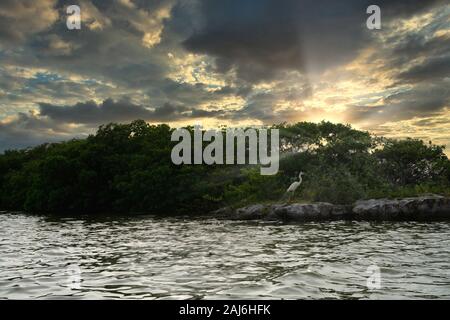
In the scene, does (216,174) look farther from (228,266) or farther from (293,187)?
(228,266)

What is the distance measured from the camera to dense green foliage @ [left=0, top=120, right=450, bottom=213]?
123 feet

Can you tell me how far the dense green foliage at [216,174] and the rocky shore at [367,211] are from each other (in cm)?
217

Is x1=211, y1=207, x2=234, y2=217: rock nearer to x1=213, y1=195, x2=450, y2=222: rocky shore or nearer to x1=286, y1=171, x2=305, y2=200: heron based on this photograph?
x1=213, y1=195, x2=450, y2=222: rocky shore

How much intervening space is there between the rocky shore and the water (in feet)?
32.5

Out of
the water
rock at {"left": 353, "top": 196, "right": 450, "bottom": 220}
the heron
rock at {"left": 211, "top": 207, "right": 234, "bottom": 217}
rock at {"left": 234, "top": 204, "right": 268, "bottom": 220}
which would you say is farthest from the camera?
rock at {"left": 211, "top": 207, "right": 234, "bottom": 217}

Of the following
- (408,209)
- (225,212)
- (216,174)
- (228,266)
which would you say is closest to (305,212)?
(408,209)

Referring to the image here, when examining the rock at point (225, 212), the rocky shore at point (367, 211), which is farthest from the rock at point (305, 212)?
the rock at point (225, 212)

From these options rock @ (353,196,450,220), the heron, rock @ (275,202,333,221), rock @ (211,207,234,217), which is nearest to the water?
rock @ (353,196,450,220)

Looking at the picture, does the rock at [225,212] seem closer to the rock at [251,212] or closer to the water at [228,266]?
the rock at [251,212]

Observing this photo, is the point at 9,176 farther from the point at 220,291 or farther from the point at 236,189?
the point at 220,291

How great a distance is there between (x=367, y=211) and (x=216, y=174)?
1813 cm

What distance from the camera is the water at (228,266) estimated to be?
A: 9.02 meters

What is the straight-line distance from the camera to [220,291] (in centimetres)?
905
